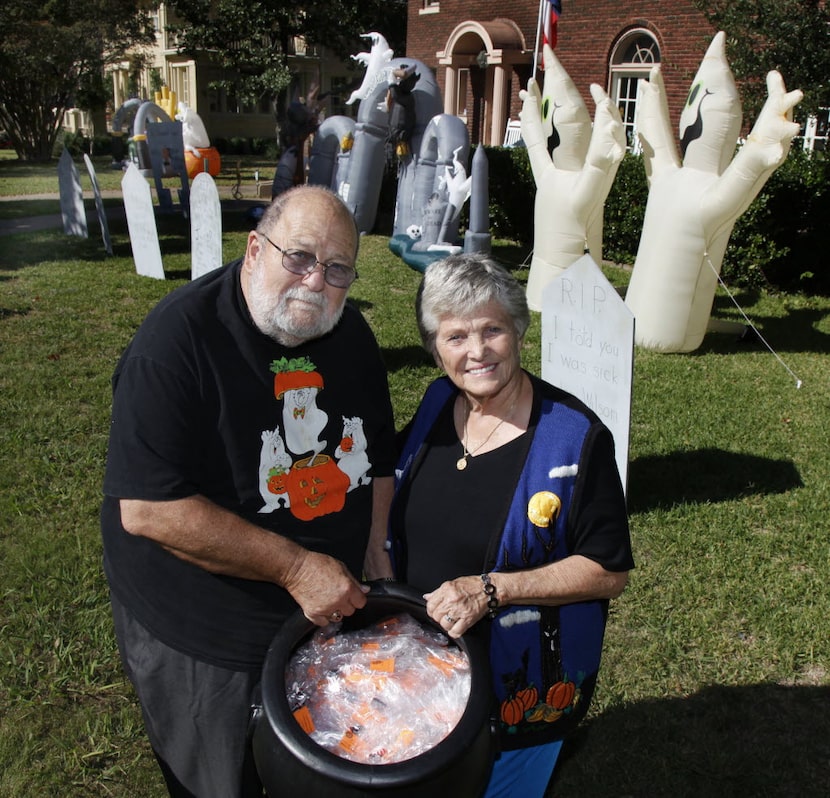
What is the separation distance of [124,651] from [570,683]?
3.71ft

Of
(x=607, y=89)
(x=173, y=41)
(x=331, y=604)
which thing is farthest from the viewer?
(x=173, y=41)

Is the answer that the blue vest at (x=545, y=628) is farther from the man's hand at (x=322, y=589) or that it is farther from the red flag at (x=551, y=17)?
the red flag at (x=551, y=17)

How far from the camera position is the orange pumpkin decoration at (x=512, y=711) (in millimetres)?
1895

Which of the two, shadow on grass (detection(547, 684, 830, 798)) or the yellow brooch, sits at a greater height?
the yellow brooch

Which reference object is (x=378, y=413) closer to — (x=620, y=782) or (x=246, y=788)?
(x=246, y=788)

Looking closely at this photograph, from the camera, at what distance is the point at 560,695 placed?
1.93 metres

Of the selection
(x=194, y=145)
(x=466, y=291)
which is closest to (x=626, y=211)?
(x=466, y=291)

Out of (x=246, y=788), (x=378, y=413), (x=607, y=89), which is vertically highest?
(x=607, y=89)

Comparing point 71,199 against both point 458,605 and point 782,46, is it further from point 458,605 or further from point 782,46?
point 458,605

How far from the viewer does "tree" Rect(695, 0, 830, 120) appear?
9766 millimetres

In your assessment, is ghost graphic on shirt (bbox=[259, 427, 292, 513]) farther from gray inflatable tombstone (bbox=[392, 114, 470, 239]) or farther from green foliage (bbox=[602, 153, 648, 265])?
green foliage (bbox=[602, 153, 648, 265])

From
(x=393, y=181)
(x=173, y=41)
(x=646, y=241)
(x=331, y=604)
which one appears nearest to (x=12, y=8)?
(x=173, y=41)

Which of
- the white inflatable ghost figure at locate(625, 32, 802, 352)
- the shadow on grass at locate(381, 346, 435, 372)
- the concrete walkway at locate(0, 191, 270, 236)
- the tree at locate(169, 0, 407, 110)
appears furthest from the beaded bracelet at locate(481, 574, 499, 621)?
the tree at locate(169, 0, 407, 110)

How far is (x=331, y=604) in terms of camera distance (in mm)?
1661
